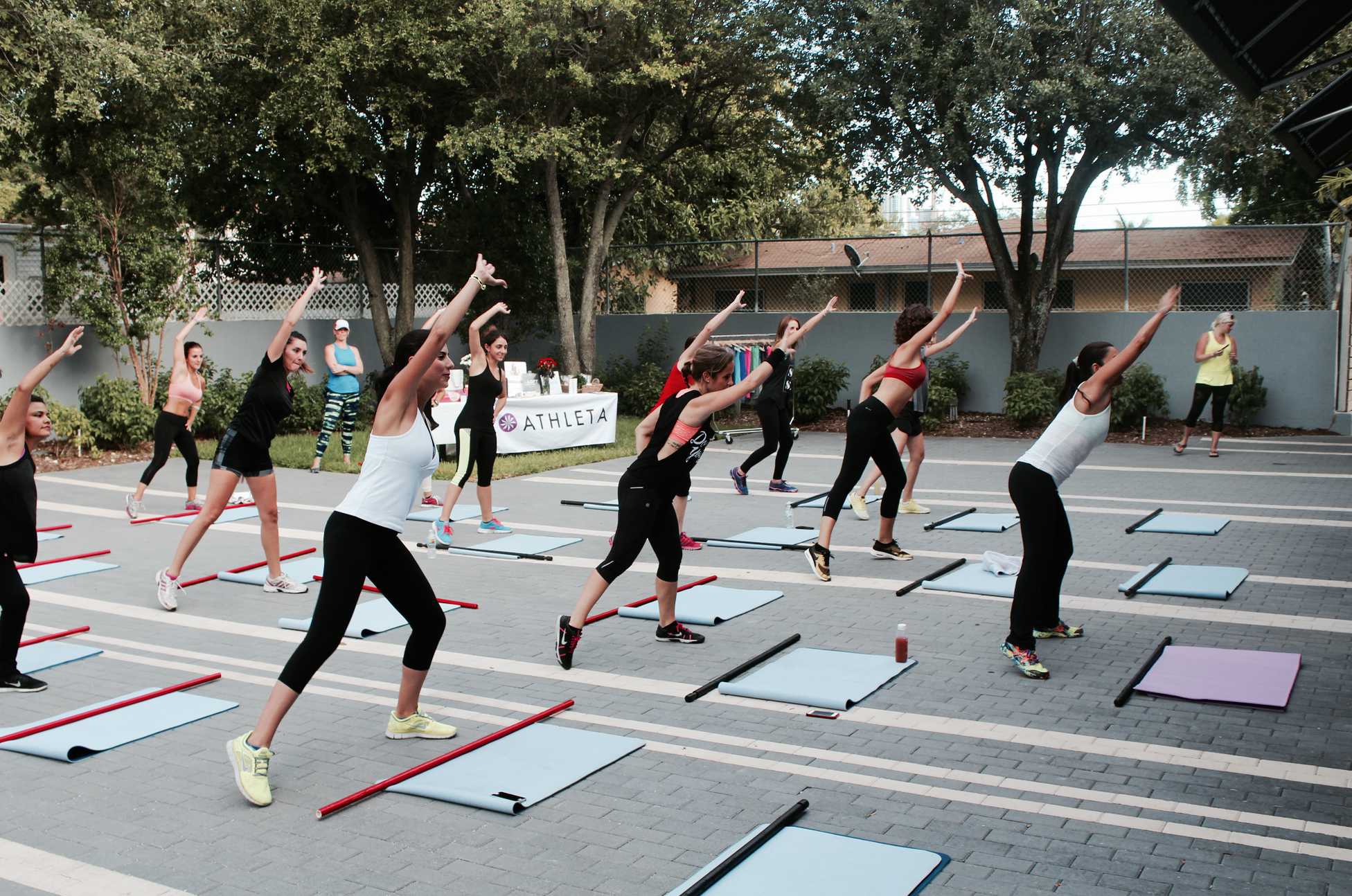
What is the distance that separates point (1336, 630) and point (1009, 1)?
38.5 ft

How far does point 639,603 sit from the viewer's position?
280 inches

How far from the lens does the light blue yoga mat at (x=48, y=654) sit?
590cm

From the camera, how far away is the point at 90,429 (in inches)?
588

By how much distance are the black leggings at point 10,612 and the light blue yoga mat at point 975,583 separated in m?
5.63

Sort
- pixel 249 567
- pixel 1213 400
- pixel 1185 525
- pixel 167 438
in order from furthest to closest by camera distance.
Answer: pixel 1213 400
pixel 167 438
pixel 1185 525
pixel 249 567

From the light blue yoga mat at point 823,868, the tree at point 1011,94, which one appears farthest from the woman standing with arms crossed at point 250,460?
the tree at point 1011,94

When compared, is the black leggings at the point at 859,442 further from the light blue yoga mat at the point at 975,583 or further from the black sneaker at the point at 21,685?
the black sneaker at the point at 21,685

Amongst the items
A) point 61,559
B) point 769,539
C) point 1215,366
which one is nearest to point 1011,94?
point 1215,366

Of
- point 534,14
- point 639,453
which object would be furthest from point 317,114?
point 639,453

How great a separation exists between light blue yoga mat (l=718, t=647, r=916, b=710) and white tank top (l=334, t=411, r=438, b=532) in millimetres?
2052

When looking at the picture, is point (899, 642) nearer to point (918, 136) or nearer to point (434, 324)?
point (434, 324)

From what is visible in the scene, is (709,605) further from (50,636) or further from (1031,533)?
(50,636)

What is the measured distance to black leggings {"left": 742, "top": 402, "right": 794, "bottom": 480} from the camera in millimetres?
10930

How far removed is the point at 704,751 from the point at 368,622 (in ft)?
9.72
